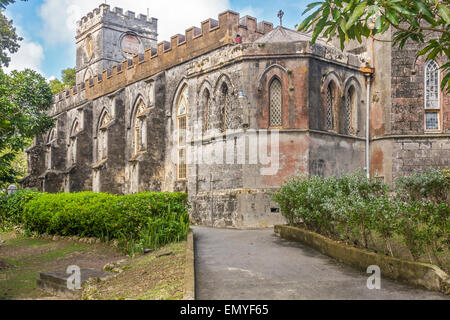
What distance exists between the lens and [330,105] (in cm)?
1695

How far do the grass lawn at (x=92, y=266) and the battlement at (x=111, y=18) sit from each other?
31700 millimetres

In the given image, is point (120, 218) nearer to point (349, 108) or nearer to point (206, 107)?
point (206, 107)

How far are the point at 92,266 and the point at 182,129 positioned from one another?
13.8 metres

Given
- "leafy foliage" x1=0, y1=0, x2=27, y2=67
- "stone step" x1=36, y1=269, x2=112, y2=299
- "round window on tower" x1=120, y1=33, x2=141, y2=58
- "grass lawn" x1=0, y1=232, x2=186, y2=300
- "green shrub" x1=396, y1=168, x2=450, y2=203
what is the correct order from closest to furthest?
"grass lawn" x1=0, y1=232, x2=186, y2=300 < "stone step" x1=36, y1=269, x2=112, y2=299 < "green shrub" x1=396, y1=168, x2=450, y2=203 < "leafy foliage" x1=0, y1=0, x2=27, y2=67 < "round window on tower" x1=120, y1=33, x2=141, y2=58

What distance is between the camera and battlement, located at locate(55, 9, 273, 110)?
20.9 m

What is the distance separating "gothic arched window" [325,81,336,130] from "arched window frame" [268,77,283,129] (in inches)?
75.9

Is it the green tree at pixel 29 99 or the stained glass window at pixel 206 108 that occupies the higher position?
the green tree at pixel 29 99

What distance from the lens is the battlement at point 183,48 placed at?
2089 cm

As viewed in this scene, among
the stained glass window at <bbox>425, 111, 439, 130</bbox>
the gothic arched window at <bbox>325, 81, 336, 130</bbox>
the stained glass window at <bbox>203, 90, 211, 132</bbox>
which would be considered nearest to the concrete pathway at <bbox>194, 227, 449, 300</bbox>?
the gothic arched window at <bbox>325, 81, 336, 130</bbox>

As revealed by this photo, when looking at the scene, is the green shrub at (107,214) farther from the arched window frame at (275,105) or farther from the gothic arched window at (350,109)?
the gothic arched window at (350,109)

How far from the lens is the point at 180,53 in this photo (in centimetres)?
2433

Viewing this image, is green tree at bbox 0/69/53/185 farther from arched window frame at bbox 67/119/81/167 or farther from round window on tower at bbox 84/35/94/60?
round window on tower at bbox 84/35/94/60

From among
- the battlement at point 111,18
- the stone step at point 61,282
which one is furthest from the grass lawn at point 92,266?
the battlement at point 111,18
